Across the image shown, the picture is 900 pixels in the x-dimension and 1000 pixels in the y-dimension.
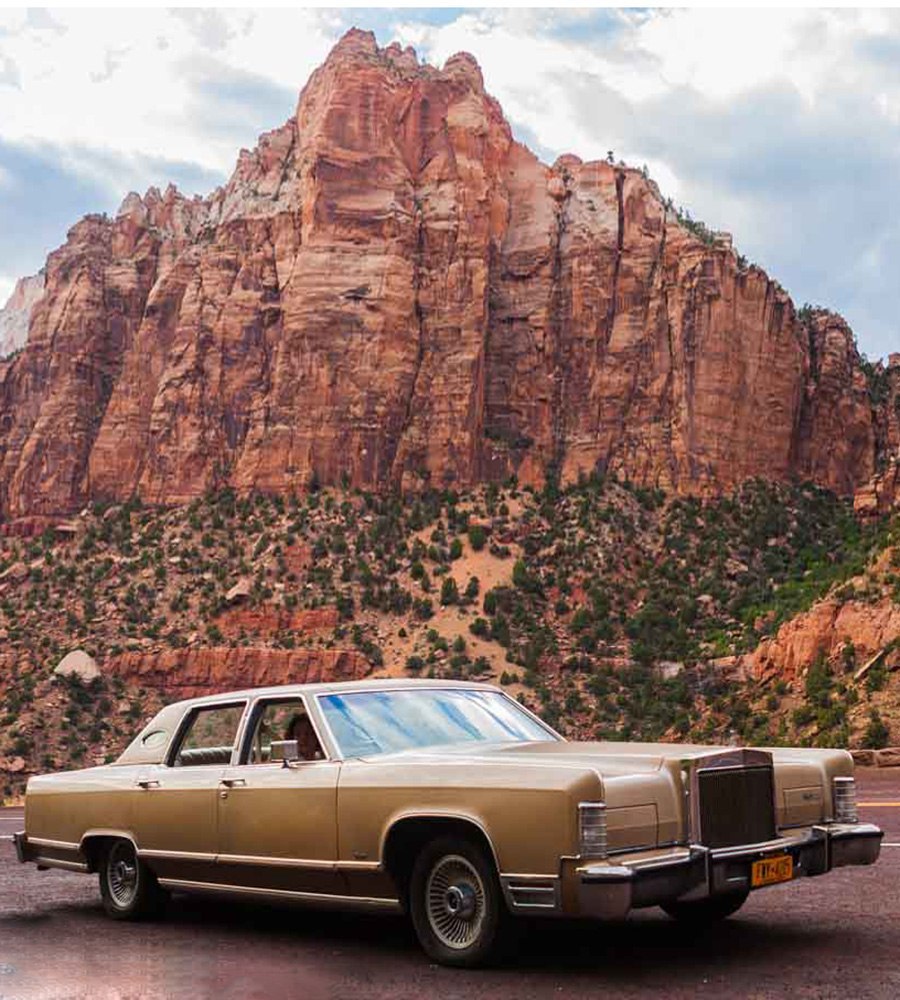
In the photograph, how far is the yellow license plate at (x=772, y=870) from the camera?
6.97 m

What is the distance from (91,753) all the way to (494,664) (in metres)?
18.1

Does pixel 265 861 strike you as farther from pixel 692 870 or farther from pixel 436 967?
pixel 692 870

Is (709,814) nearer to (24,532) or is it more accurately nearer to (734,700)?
(734,700)

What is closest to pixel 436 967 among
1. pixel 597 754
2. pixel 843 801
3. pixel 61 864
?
pixel 597 754

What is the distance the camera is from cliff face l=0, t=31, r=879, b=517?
7488 cm

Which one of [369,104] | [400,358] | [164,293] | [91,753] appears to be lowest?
[91,753]

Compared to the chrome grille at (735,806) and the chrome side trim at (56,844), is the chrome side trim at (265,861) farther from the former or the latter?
the chrome grille at (735,806)

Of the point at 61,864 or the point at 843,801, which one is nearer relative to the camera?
the point at 843,801

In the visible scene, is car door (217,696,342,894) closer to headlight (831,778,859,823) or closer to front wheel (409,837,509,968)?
front wheel (409,837,509,968)

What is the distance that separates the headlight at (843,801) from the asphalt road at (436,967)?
0.66 m

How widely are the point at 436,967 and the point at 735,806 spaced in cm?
184

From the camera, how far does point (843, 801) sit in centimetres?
786

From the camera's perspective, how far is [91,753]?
55750 millimetres

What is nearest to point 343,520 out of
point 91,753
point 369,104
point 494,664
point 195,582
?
point 195,582
